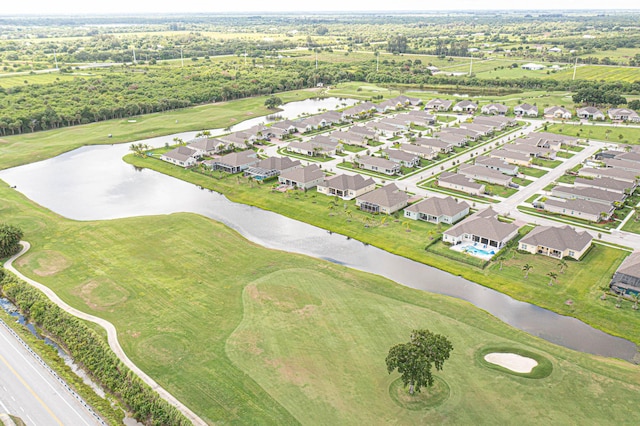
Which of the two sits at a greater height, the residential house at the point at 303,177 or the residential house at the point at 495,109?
the residential house at the point at 495,109

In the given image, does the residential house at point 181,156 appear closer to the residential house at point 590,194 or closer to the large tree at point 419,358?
the residential house at point 590,194

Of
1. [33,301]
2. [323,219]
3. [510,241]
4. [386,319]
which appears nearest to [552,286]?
[510,241]

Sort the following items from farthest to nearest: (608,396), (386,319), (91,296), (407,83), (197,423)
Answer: (407,83)
(91,296)
(386,319)
(608,396)
(197,423)

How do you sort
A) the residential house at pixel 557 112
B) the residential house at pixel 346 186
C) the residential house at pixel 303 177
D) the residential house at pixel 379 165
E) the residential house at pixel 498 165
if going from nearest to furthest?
the residential house at pixel 346 186, the residential house at pixel 303 177, the residential house at pixel 498 165, the residential house at pixel 379 165, the residential house at pixel 557 112

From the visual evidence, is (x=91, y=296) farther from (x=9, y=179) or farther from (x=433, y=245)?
(x=9, y=179)

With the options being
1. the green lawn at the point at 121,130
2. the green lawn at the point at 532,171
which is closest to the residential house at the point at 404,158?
the green lawn at the point at 532,171

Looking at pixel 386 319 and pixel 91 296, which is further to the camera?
pixel 91 296
